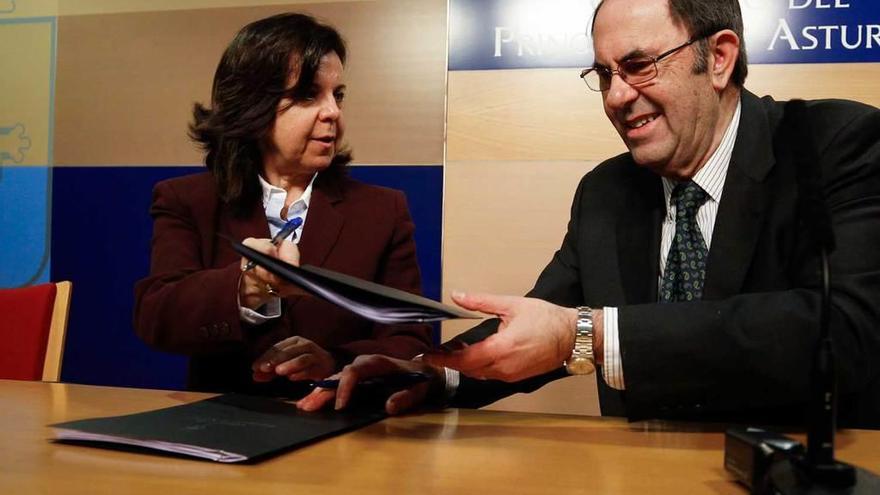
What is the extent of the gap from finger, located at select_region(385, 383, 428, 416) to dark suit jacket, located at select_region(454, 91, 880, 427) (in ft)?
0.50

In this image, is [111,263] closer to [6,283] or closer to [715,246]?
[6,283]

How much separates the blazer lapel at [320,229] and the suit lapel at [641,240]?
676 mm

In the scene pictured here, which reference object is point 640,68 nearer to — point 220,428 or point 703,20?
point 703,20

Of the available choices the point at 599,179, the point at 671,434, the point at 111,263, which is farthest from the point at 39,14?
the point at 671,434

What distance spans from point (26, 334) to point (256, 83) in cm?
83

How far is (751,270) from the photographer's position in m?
1.57

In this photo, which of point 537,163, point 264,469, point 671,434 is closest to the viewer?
point 264,469

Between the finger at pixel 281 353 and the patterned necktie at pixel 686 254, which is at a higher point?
the patterned necktie at pixel 686 254

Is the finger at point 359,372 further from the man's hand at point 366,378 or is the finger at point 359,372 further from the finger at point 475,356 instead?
the finger at point 475,356

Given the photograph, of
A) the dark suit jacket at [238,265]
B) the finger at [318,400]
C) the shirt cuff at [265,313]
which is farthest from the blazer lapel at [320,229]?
the finger at [318,400]

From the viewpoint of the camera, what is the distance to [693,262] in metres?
1.67

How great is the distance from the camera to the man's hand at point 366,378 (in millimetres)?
1395

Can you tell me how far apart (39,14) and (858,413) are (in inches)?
130

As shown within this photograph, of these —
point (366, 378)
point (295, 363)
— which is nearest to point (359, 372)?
point (366, 378)
